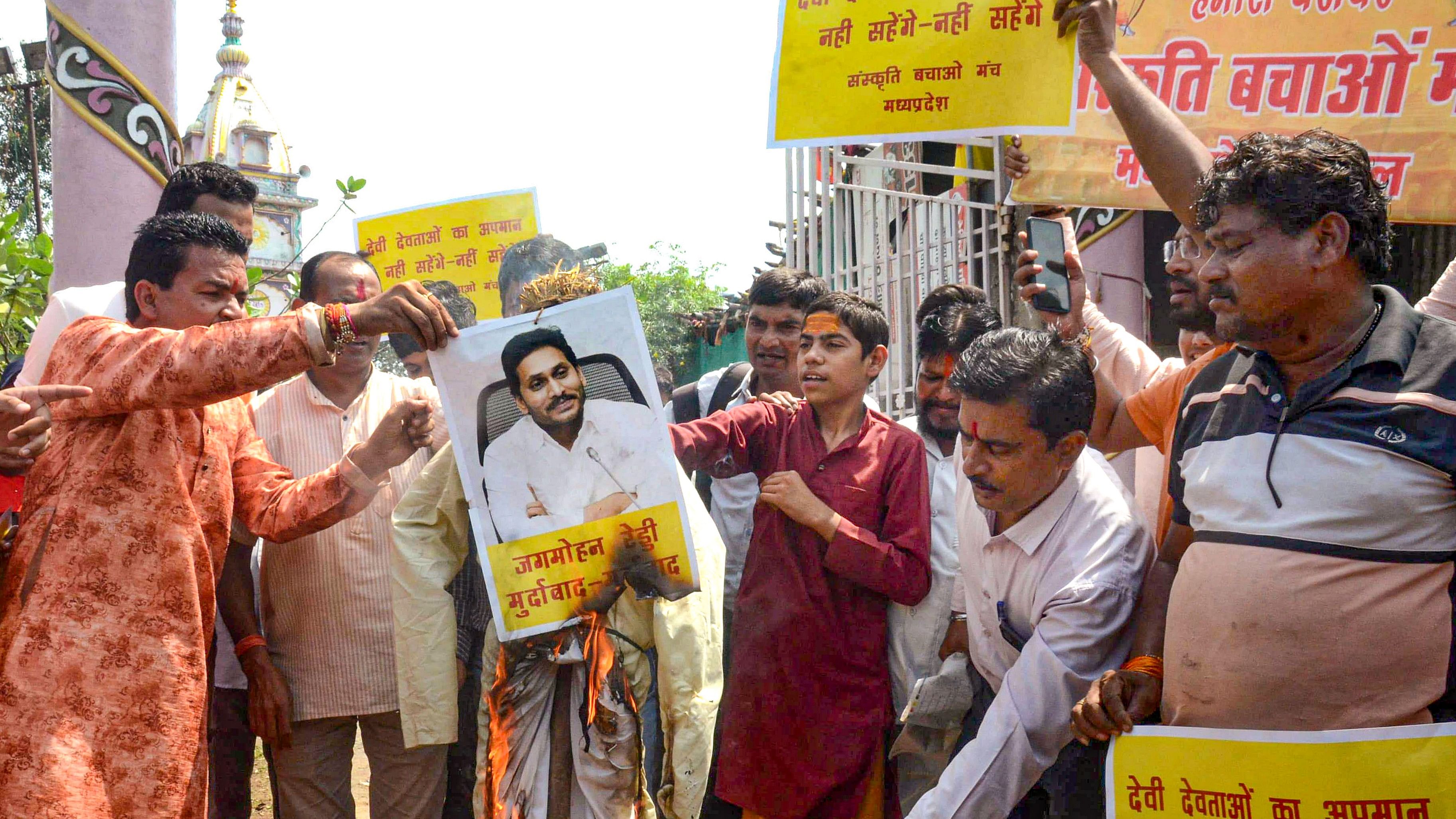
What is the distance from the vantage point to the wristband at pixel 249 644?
3.33 metres

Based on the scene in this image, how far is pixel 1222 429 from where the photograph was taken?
215 centimetres

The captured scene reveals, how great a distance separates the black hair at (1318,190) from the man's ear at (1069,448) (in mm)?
716

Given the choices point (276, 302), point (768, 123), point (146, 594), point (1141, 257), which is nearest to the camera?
point (146, 594)

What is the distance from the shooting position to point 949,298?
4.05m

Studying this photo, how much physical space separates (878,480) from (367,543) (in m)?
1.55

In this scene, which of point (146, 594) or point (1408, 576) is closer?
point (1408, 576)

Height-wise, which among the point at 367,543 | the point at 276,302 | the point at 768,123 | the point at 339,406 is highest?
the point at 768,123

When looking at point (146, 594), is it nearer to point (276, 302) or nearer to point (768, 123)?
point (768, 123)

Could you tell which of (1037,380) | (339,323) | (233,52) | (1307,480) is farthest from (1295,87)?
(233,52)

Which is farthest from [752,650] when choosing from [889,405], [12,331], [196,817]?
[12,331]

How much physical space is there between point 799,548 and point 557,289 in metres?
1.01

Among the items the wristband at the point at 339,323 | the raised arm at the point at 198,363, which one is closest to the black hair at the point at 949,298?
the wristband at the point at 339,323

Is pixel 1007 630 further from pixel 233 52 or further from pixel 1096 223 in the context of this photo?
pixel 233 52

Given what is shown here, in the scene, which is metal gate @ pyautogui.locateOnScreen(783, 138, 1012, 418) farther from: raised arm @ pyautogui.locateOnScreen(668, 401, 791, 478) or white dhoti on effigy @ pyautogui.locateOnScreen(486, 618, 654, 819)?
white dhoti on effigy @ pyautogui.locateOnScreen(486, 618, 654, 819)
